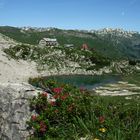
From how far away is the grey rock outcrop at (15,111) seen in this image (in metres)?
18.4

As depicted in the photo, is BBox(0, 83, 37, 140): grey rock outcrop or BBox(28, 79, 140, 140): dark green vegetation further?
BBox(0, 83, 37, 140): grey rock outcrop

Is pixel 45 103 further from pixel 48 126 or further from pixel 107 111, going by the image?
pixel 107 111

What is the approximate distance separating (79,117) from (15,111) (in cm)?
378

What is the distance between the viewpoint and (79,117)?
57.7 feet

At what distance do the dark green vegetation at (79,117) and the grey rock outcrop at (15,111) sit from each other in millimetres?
596

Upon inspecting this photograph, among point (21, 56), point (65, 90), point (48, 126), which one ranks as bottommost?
point (21, 56)

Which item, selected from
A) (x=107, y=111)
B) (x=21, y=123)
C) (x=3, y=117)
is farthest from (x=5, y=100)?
(x=107, y=111)

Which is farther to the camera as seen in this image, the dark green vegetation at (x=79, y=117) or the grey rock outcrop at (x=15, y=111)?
the grey rock outcrop at (x=15, y=111)

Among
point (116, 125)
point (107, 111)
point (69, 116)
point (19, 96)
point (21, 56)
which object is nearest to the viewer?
point (116, 125)

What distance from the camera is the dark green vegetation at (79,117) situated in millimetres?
14125

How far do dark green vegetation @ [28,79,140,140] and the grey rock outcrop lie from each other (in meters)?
0.60

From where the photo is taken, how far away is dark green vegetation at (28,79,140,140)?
14125mm

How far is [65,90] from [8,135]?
4249 millimetres

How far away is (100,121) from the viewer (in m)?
15.0
